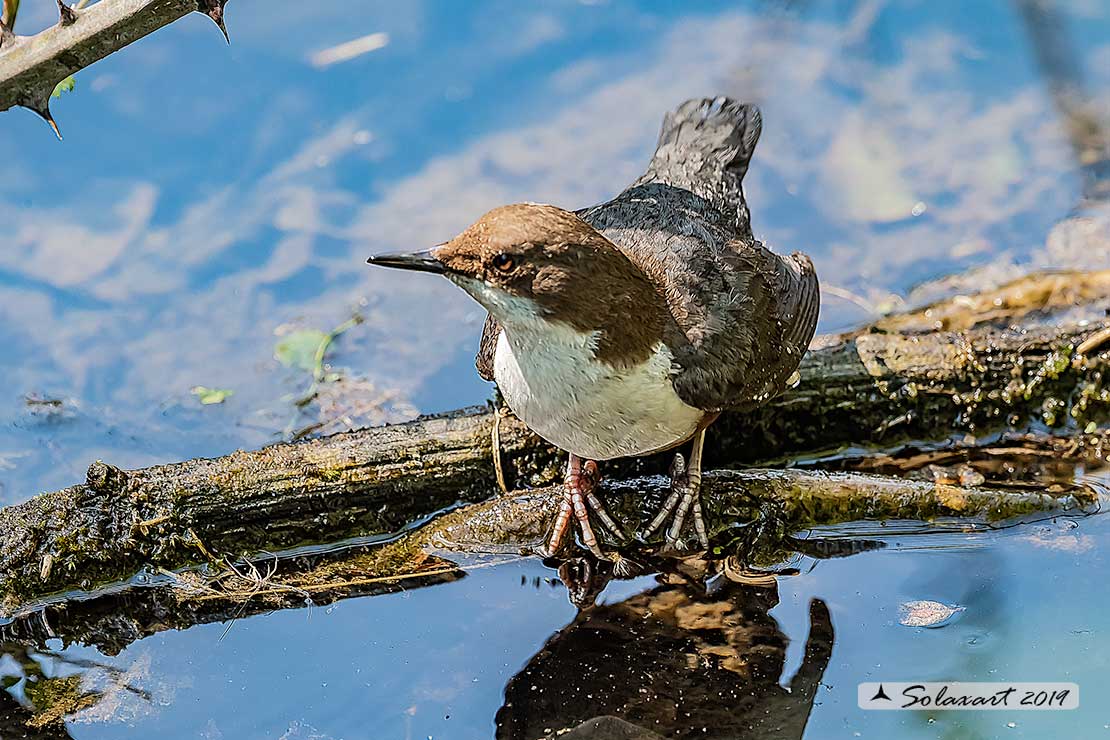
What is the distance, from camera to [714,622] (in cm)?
449

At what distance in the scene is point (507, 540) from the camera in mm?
4766

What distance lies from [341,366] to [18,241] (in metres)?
1.95

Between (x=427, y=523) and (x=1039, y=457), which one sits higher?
(x=427, y=523)

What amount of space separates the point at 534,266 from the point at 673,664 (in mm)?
1530

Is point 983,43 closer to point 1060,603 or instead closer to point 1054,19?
point 1054,19

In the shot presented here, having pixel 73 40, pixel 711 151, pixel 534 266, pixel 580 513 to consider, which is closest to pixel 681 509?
pixel 580 513

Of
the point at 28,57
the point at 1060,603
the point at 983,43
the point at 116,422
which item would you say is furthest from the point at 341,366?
the point at 983,43

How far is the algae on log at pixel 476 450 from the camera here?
4.52 metres

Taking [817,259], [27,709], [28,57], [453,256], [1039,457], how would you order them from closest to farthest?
[28,57] → [453,256] → [27,709] → [1039,457] → [817,259]

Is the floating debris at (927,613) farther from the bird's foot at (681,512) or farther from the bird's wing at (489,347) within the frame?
the bird's wing at (489,347)

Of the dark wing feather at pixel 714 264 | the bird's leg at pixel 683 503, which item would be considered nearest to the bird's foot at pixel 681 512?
the bird's leg at pixel 683 503

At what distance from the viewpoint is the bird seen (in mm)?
3830

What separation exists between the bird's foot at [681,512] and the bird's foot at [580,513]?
152 millimetres

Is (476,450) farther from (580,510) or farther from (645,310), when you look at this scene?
(645,310)
